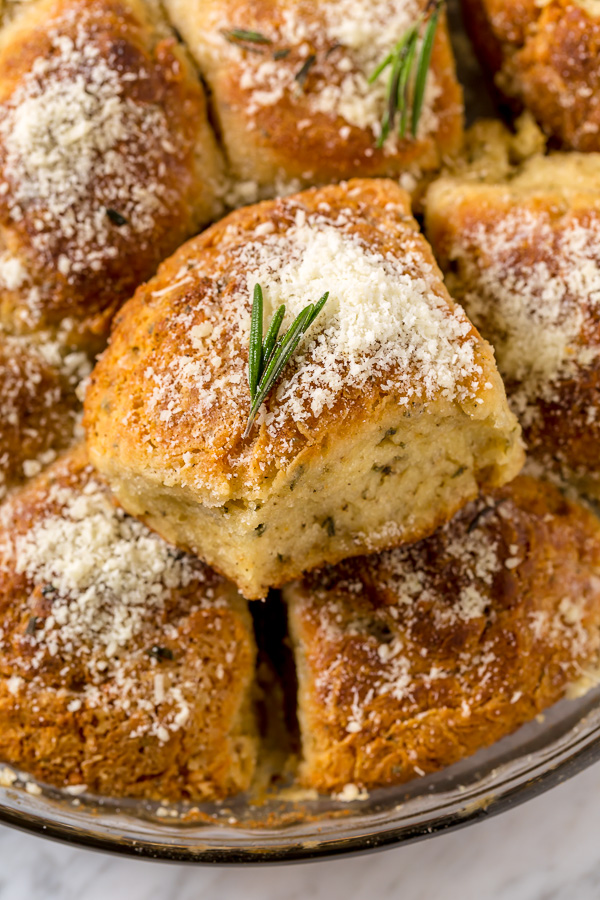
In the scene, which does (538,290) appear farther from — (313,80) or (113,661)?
(113,661)

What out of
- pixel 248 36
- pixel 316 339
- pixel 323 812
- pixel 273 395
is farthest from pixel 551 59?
pixel 323 812

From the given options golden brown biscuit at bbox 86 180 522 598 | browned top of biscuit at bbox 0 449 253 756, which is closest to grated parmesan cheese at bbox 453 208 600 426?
golden brown biscuit at bbox 86 180 522 598

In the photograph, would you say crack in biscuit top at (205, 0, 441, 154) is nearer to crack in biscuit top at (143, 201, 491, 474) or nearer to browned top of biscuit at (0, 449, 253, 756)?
crack in biscuit top at (143, 201, 491, 474)

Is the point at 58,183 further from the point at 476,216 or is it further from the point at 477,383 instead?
the point at 477,383

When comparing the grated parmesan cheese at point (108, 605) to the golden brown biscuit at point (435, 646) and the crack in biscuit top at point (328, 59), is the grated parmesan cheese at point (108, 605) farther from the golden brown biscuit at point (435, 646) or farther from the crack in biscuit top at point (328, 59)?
the crack in biscuit top at point (328, 59)

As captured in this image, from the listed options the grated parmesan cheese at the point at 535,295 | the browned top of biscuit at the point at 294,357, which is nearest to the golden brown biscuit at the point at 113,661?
the browned top of biscuit at the point at 294,357
